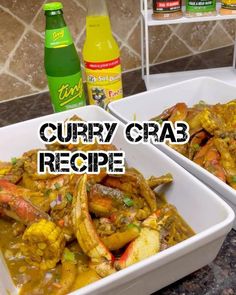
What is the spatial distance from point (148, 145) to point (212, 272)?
30 centimetres

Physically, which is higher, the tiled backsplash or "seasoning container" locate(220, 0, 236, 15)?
"seasoning container" locate(220, 0, 236, 15)

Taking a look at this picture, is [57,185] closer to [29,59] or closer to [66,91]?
[66,91]

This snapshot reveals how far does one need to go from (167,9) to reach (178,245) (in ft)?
2.80

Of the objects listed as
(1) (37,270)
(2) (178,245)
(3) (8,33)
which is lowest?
(1) (37,270)

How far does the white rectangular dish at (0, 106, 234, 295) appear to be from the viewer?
51 centimetres

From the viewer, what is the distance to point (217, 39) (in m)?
1.69

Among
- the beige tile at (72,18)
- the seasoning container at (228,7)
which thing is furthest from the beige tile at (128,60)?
the seasoning container at (228,7)

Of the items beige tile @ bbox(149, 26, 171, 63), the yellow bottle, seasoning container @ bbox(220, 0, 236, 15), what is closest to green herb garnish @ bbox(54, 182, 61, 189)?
the yellow bottle

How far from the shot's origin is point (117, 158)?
0.84 metres

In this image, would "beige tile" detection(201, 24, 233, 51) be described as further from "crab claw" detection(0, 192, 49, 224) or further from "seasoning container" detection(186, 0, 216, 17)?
"crab claw" detection(0, 192, 49, 224)

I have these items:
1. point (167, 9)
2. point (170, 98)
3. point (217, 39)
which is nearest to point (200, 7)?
point (167, 9)

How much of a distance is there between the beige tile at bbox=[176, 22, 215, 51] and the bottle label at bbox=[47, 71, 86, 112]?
2.38ft

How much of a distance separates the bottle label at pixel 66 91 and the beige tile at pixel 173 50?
2.20ft

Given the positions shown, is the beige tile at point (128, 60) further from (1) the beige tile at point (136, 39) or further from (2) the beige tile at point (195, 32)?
(2) the beige tile at point (195, 32)
